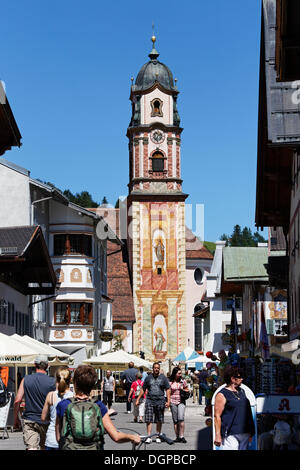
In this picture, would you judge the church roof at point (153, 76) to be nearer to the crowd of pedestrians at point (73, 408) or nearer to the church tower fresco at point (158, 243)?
the church tower fresco at point (158, 243)

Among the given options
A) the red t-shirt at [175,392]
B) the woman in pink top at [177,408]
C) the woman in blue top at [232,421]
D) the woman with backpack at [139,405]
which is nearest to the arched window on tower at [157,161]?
the woman with backpack at [139,405]

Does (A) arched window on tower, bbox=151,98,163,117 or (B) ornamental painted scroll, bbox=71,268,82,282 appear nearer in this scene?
(B) ornamental painted scroll, bbox=71,268,82,282

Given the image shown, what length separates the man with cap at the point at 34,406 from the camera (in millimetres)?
11938

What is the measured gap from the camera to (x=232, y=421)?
1062 centimetres

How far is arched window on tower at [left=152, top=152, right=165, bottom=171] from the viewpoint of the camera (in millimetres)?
83438

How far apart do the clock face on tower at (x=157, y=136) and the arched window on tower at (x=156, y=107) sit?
162 centimetres

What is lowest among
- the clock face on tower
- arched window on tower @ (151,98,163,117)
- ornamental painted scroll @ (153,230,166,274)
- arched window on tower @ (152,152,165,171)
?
ornamental painted scroll @ (153,230,166,274)

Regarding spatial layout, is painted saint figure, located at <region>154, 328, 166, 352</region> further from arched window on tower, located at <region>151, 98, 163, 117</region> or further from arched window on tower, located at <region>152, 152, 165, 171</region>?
arched window on tower, located at <region>151, 98, 163, 117</region>

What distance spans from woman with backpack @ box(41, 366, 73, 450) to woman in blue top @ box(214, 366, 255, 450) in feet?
5.72

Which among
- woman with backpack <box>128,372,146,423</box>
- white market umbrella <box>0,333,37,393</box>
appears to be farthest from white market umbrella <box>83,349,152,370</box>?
white market umbrella <box>0,333,37,393</box>

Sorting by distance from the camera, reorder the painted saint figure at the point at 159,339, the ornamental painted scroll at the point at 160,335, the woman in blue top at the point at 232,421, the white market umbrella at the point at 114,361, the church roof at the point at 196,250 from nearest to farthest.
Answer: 1. the woman in blue top at the point at 232,421
2. the white market umbrella at the point at 114,361
3. the ornamental painted scroll at the point at 160,335
4. the painted saint figure at the point at 159,339
5. the church roof at the point at 196,250

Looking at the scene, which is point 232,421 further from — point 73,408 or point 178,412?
point 178,412
